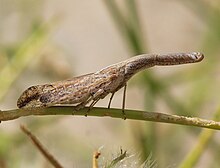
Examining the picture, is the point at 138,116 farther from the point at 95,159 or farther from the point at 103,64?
the point at 103,64

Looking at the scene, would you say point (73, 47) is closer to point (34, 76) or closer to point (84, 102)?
point (34, 76)

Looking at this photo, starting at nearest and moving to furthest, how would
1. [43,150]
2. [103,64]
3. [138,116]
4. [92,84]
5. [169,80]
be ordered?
[138,116] < [43,150] < [92,84] < [169,80] < [103,64]

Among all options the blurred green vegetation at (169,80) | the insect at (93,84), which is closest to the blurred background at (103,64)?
the blurred green vegetation at (169,80)

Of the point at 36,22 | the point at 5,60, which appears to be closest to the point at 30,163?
the point at 5,60

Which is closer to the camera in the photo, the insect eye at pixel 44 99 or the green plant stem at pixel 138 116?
the green plant stem at pixel 138 116

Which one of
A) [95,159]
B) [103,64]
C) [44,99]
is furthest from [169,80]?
[95,159]

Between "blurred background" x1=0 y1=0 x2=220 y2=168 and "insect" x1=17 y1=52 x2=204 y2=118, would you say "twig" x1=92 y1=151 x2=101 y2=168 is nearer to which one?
"blurred background" x1=0 y1=0 x2=220 y2=168

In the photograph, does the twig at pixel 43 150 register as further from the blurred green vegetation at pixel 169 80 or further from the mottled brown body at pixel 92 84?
the blurred green vegetation at pixel 169 80
